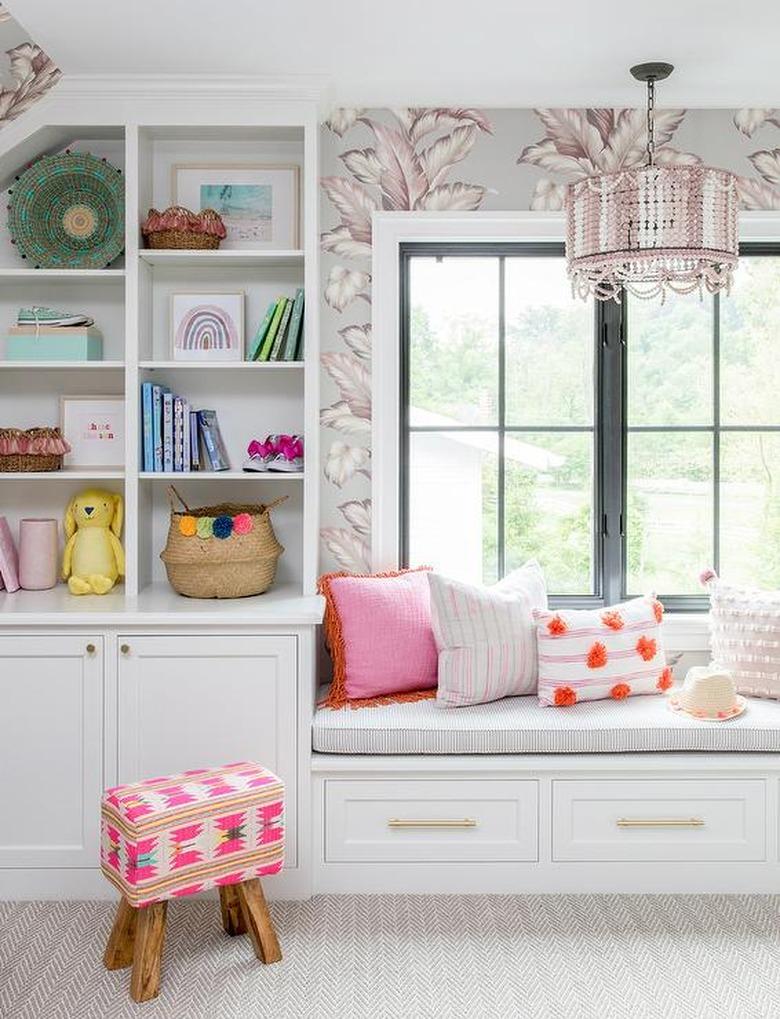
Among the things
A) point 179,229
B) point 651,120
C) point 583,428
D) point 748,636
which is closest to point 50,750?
point 179,229

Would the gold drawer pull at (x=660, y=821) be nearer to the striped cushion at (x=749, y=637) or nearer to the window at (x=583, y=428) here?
the striped cushion at (x=749, y=637)

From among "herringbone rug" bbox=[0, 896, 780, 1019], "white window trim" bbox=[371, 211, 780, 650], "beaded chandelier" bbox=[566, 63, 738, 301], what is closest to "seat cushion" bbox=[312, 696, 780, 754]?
"herringbone rug" bbox=[0, 896, 780, 1019]

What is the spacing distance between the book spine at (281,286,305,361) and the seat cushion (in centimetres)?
114

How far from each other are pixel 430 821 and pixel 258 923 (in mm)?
604

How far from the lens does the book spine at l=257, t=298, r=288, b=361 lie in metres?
3.35

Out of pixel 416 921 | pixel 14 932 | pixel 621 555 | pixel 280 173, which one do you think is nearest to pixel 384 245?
pixel 280 173

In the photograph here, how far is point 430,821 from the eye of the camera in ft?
10.1

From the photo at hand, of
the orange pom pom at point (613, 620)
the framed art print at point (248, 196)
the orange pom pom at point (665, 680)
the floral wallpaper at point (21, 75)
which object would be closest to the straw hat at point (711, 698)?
the orange pom pom at point (665, 680)

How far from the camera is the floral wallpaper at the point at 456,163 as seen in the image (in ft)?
11.6

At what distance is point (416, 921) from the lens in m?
2.91

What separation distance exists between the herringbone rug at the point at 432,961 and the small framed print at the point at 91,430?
4.64ft

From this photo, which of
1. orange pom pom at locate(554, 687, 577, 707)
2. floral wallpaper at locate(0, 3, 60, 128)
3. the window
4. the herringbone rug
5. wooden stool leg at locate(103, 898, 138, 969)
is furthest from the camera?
the window

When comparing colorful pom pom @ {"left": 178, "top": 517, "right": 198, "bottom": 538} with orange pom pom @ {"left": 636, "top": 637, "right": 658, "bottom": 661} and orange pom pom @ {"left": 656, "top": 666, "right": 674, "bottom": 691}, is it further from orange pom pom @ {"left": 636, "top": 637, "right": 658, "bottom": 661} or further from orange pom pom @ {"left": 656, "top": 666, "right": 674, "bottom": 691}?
orange pom pom @ {"left": 656, "top": 666, "right": 674, "bottom": 691}

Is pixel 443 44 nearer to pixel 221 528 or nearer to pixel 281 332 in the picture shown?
pixel 281 332
